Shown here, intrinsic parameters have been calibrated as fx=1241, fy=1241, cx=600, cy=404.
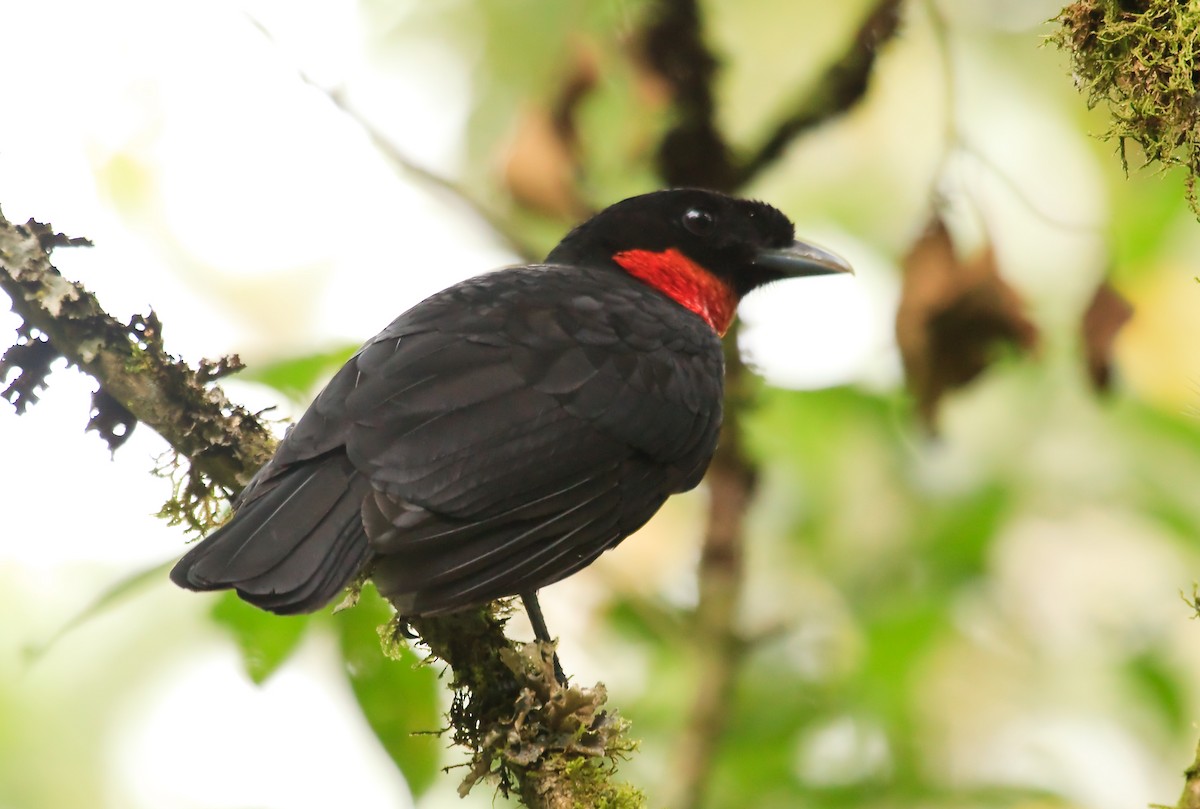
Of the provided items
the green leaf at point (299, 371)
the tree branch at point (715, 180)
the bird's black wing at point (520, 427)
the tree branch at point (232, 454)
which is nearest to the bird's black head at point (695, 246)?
the tree branch at point (715, 180)

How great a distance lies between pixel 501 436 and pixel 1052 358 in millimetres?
2717

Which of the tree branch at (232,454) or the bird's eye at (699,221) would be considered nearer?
the tree branch at (232,454)

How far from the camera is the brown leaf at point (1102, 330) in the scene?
3.05 m

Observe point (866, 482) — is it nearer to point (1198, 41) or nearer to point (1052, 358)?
point (1052, 358)

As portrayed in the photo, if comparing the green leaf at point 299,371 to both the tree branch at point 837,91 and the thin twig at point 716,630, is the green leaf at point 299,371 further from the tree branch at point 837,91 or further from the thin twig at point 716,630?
the tree branch at point 837,91

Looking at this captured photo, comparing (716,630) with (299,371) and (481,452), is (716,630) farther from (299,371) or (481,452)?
(299,371)

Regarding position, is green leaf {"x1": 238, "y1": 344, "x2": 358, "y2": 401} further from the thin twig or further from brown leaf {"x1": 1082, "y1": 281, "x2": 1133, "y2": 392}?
brown leaf {"x1": 1082, "y1": 281, "x2": 1133, "y2": 392}

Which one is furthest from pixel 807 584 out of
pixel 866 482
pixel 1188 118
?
pixel 1188 118

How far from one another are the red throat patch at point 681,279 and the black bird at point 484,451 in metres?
0.17

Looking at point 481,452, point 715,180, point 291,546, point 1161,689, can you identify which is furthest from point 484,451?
point 1161,689

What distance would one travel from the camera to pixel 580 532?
268 centimetres

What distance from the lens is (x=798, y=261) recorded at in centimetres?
385

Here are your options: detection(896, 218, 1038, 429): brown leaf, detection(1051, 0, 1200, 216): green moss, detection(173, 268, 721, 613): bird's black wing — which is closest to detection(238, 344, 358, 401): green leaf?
detection(173, 268, 721, 613): bird's black wing

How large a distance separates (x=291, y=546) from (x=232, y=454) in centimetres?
41
